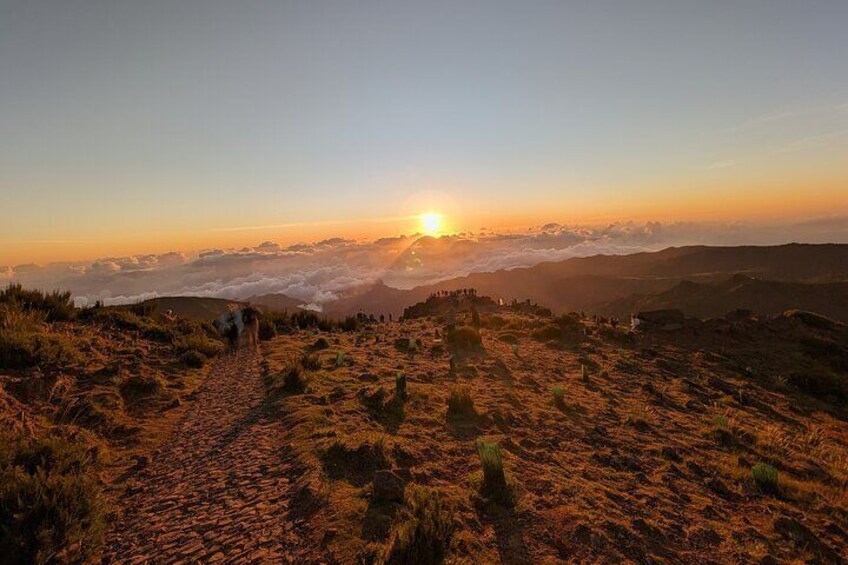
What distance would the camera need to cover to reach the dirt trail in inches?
204

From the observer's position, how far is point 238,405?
11516 millimetres

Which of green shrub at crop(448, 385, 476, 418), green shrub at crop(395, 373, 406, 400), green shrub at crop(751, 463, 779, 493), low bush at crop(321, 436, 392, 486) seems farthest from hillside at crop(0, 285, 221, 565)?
green shrub at crop(751, 463, 779, 493)

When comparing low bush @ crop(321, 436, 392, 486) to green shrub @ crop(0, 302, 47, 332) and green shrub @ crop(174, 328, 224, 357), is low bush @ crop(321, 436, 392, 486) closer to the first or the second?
green shrub @ crop(0, 302, 47, 332)

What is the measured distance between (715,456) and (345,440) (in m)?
9.15

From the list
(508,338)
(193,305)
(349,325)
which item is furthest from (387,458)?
(193,305)

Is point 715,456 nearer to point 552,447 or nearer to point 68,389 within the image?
point 552,447

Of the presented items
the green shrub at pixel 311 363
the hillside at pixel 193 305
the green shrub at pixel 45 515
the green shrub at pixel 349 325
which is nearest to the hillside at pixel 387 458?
the green shrub at pixel 45 515

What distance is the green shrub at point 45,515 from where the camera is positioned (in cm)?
481

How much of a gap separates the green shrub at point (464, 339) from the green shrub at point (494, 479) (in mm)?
14964

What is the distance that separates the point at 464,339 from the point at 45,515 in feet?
63.0

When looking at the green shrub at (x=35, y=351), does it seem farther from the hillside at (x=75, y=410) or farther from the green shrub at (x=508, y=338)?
the green shrub at (x=508, y=338)

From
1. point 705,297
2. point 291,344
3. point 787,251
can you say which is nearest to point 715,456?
point 291,344

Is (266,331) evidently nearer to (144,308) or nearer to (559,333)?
(144,308)

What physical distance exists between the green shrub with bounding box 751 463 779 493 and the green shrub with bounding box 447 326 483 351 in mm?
13947
